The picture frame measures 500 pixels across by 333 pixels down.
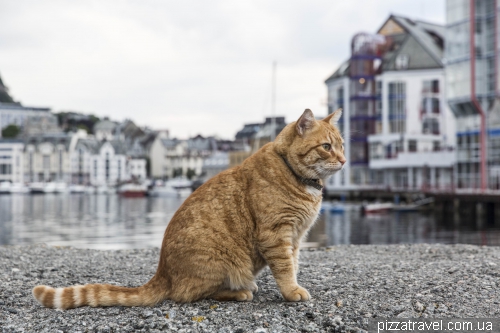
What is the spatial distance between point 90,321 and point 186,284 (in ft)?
3.46

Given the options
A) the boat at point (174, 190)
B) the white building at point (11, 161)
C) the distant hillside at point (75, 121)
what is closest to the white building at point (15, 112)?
the distant hillside at point (75, 121)

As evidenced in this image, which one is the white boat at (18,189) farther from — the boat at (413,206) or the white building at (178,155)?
the boat at (413,206)

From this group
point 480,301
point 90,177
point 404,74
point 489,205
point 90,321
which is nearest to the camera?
point 90,321

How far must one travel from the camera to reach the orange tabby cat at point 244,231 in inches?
250

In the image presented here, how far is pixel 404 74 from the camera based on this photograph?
67.2 metres

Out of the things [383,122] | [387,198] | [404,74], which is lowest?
[387,198]

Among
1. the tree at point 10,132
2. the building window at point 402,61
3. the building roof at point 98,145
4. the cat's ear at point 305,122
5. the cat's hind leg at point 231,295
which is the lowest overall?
the cat's hind leg at point 231,295

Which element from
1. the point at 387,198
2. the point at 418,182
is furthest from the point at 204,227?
the point at 418,182

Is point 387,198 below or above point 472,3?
below

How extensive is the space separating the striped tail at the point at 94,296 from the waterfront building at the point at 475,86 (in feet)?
150

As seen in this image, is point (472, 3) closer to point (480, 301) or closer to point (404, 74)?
point (404, 74)

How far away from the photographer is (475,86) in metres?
48.0

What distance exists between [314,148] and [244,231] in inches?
46.4

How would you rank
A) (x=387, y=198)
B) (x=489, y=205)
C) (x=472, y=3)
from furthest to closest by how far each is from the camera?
1. (x=387, y=198)
2. (x=472, y=3)
3. (x=489, y=205)
